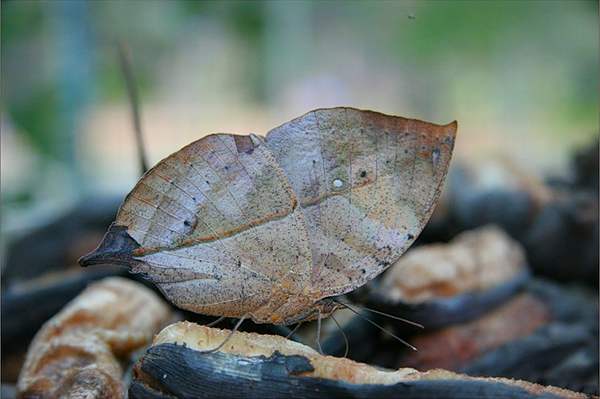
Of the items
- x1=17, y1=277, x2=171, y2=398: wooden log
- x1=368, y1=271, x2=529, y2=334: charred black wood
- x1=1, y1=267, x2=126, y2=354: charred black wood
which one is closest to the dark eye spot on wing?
x1=17, y1=277, x2=171, y2=398: wooden log

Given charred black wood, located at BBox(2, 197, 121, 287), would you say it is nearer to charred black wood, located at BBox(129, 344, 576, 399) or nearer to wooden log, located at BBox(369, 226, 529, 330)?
wooden log, located at BBox(369, 226, 529, 330)

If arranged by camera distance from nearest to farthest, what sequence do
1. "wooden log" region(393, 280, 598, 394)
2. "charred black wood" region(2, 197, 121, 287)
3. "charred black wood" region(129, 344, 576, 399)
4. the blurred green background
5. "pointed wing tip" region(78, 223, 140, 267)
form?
1. "charred black wood" region(129, 344, 576, 399)
2. "pointed wing tip" region(78, 223, 140, 267)
3. "wooden log" region(393, 280, 598, 394)
4. "charred black wood" region(2, 197, 121, 287)
5. the blurred green background

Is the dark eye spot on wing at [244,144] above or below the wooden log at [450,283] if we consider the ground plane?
above

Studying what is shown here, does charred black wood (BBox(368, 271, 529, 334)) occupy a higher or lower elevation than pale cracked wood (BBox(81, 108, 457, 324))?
lower

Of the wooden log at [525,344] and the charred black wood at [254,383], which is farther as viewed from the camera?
the wooden log at [525,344]

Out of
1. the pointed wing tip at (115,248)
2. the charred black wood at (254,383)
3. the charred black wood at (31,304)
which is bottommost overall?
the charred black wood at (31,304)

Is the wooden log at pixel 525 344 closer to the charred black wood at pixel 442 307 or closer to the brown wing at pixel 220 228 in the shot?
the charred black wood at pixel 442 307

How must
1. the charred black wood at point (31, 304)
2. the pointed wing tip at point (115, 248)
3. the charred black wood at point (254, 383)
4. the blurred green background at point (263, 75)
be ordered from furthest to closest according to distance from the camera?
the blurred green background at point (263, 75)
the charred black wood at point (31, 304)
the pointed wing tip at point (115, 248)
the charred black wood at point (254, 383)

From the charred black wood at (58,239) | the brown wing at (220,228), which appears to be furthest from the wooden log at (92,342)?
the charred black wood at (58,239)
